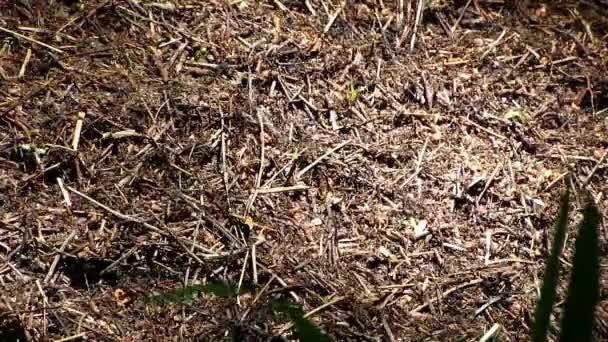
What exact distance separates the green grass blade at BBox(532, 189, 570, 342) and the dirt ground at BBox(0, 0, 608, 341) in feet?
2.90

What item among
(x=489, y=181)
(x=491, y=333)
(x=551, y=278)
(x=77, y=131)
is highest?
(x=551, y=278)

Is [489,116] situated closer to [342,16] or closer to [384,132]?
[384,132]

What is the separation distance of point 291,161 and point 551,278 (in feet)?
4.20

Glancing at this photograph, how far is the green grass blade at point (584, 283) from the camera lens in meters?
0.75

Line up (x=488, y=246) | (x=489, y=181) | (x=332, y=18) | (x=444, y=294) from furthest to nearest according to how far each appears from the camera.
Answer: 1. (x=332, y=18)
2. (x=489, y=181)
3. (x=488, y=246)
4. (x=444, y=294)

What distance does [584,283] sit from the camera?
754 millimetres


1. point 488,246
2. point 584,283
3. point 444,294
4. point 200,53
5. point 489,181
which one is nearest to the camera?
point 584,283

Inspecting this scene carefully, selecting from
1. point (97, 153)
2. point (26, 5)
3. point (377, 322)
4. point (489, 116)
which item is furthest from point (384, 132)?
point (26, 5)

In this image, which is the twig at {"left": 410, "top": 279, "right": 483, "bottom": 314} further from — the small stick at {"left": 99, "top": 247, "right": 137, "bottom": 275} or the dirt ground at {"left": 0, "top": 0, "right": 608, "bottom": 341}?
the small stick at {"left": 99, "top": 247, "right": 137, "bottom": 275}

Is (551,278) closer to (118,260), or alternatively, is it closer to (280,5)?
(118,260)

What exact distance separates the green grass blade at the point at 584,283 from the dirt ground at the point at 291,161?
0.96 metres

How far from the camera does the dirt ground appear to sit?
1.78 m

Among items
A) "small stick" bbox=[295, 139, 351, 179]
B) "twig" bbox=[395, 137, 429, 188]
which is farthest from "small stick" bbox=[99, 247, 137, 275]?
"twig" bbox=[395, 137, 429, 188]

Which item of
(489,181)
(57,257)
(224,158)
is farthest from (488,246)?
(57,257)
